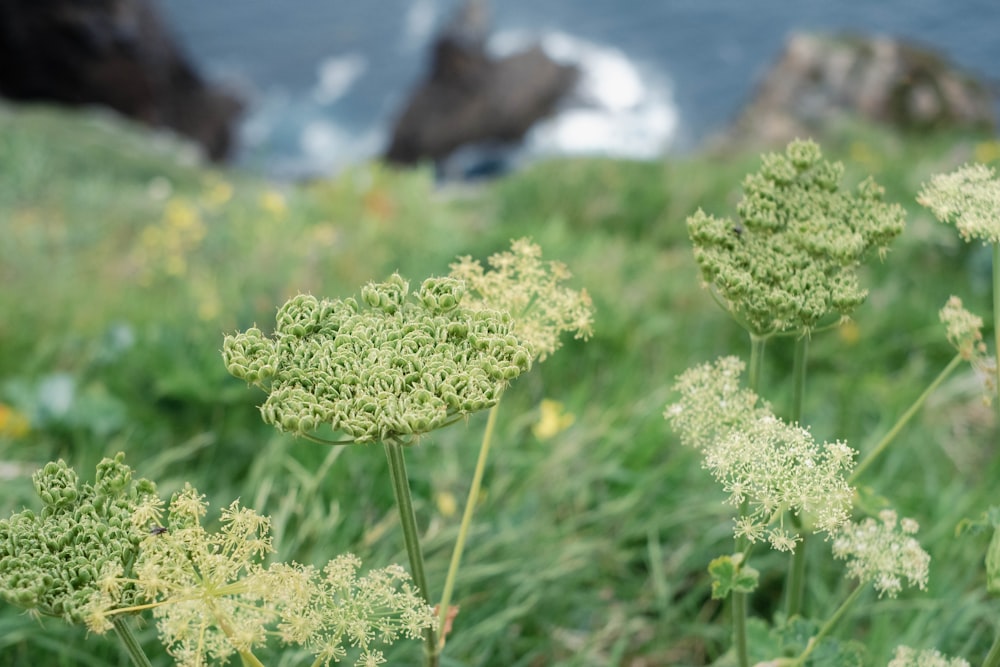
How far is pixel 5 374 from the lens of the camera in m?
4.46

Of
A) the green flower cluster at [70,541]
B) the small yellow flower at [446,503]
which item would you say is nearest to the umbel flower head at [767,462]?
the green flower cluster at [70,541]

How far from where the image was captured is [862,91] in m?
13.9

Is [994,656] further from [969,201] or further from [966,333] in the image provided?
[969,201]

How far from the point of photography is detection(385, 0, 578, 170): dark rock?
65.4ft

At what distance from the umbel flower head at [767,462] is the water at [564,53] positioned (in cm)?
1752

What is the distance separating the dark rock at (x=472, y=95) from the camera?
65.4 ft

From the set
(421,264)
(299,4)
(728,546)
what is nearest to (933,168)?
(421,264)

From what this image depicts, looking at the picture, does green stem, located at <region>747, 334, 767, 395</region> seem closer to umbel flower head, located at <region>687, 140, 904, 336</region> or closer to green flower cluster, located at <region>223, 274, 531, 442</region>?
umbel flower head, located at <region>687, 140, 904, 336</region>

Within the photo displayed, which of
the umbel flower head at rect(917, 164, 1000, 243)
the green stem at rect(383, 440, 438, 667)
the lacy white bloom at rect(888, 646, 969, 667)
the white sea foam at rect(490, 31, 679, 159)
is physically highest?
the white sea foam at rect(490, 31, 679, 159)

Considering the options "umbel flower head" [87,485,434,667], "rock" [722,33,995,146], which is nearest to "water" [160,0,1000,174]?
"rock" [722,33,995,146]

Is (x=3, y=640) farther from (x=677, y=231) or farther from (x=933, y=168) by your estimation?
(x=933, y=168)

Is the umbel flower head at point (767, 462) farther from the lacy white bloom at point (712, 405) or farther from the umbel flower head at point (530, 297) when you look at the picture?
the umbel flower head at point (530, 297)

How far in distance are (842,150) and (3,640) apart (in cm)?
1042

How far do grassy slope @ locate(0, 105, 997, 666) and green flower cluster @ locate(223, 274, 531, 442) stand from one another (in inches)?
48.2
